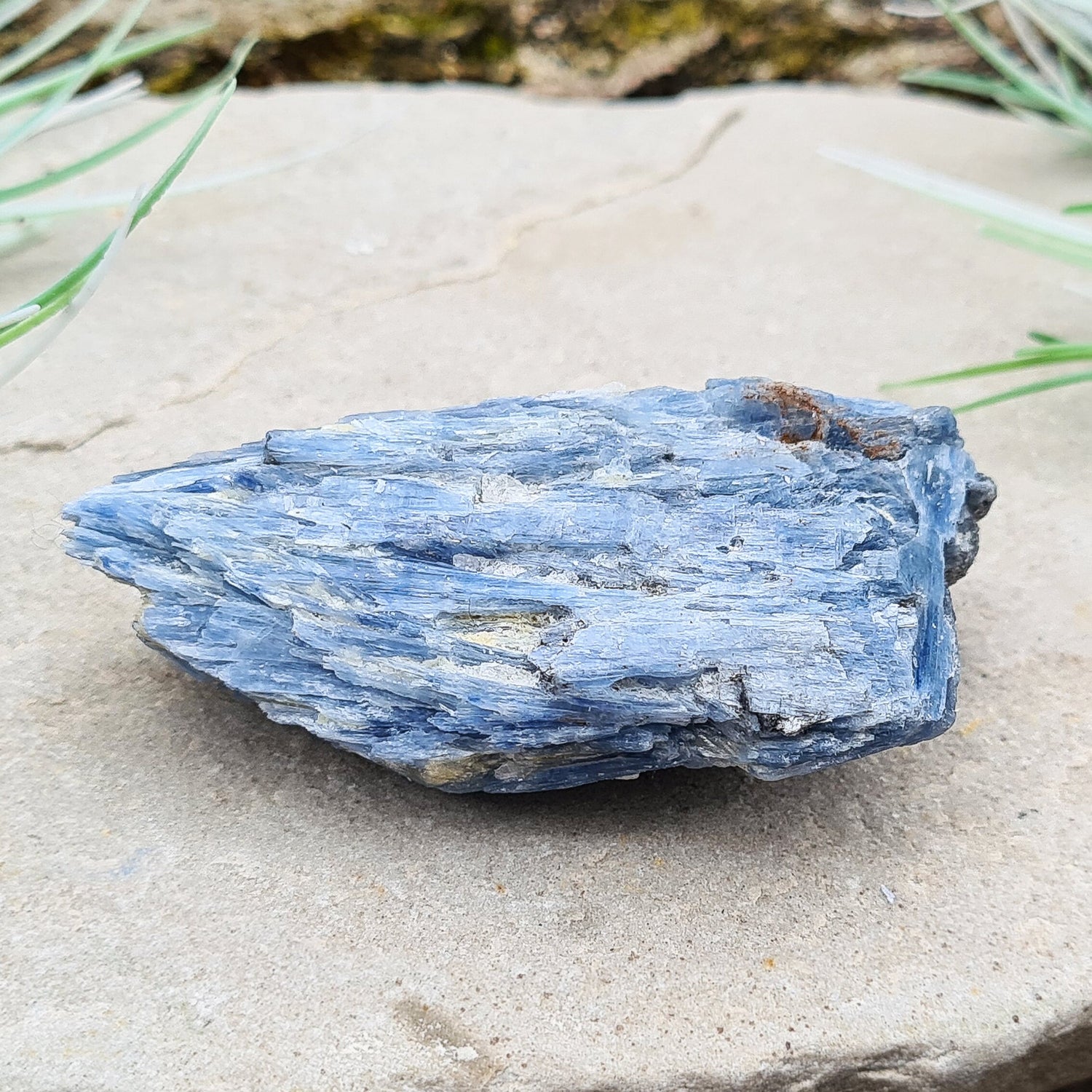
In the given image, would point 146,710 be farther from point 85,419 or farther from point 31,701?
point 85,419

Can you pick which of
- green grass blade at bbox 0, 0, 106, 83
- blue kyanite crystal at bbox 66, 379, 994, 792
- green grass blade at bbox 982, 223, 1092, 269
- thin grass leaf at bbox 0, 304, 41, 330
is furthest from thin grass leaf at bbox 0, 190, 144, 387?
green grass blade at bbox 982, 223, 1092, 269

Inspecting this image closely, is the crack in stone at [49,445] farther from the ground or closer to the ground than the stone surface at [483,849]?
farther from the ground

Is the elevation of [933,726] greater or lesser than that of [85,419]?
lesser

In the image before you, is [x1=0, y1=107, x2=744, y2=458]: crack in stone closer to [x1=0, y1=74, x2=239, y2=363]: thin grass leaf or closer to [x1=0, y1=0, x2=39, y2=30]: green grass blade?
[x1=0, y1=74, x2=239, y2=363]: thin grass leaf

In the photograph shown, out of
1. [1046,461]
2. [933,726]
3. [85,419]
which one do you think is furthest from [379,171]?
[933,726]

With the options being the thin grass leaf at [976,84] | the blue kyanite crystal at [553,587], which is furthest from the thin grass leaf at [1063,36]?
the blue kyanite crystal at [553,587]

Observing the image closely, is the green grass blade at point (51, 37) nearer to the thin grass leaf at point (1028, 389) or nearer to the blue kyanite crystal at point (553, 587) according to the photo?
the blue kyanite crystal at point (553, 587)
